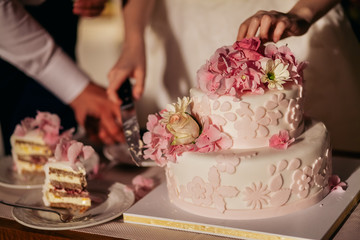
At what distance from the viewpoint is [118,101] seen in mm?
1780

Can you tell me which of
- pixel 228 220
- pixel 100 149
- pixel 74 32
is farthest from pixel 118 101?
pixel 74 32

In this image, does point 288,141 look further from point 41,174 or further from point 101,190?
point 41,174

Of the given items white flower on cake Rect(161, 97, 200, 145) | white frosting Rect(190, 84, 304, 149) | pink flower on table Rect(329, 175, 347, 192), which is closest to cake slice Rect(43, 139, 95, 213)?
white flower on cake Rect(161, 97, 200, 145)

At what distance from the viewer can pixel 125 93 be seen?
181 cm

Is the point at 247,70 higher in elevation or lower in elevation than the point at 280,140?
higher

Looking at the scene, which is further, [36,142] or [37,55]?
[37,55]

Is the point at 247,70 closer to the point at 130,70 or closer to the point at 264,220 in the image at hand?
the point at 264,220

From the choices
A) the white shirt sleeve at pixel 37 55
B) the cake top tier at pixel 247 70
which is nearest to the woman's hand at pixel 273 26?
the cake top tier at pixel 247 70

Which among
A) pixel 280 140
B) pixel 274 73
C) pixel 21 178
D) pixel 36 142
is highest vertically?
pixel 274 73

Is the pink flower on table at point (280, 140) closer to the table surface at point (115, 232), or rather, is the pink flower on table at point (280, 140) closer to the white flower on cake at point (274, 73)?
the white flower on cake at point (274, 73)

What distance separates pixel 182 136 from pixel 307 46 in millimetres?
869

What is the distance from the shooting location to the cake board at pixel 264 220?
1.15m

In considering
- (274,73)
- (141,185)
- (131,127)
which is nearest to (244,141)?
(274,73)

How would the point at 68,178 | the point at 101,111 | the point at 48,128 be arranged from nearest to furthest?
1. the point at 68,178
2. the point at 48,128
3. the point at 101,111
